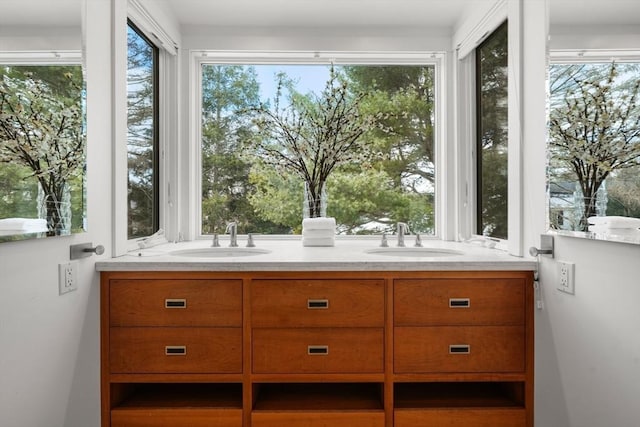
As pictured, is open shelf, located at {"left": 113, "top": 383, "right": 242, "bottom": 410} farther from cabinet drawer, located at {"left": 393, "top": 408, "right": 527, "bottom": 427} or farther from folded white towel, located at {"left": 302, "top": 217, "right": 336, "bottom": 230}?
folded white towel, located at {"left": 302, "top": 217, "right": 336, "bottom": 230}

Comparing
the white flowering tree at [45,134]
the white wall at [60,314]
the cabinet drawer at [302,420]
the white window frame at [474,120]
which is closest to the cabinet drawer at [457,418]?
the cabinet drawer at [302,420]

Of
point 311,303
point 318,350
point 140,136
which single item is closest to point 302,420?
point 318,350

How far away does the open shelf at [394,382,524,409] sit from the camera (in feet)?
6.45

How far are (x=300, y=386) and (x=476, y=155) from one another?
5.49 feet

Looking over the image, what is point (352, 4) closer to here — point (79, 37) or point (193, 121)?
point (193, 121)

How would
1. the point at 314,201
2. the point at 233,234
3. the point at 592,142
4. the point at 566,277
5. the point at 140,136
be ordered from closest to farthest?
1. the point at 592,142
2. the point at 566,277
3. the point at 140,136
4. the point at 233,234
5. the point at 314,201

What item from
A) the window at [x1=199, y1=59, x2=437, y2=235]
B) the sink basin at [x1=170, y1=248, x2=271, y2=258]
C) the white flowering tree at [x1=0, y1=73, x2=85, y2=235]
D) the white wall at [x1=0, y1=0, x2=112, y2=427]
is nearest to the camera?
the white flowering tree at [x1=0, y1=73, x2=85, y2=235]

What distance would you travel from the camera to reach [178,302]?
191cm

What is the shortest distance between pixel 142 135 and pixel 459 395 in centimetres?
212

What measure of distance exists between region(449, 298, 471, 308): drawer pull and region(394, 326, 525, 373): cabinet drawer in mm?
91

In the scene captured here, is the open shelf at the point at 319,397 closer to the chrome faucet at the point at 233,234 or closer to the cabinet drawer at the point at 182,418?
the cabinet drawer at the point at 182,418

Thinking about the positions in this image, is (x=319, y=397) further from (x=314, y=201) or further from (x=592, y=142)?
(x=592, y=142)

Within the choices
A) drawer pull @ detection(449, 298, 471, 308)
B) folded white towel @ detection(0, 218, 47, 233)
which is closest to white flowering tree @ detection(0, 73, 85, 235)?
folded white towel @ detection(0, 218, 47, 233)

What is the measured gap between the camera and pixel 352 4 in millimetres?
2479
